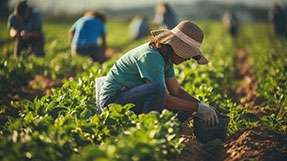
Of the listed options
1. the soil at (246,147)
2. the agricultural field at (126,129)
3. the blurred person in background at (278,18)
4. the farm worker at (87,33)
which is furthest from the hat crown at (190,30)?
the blurred person in background at (278,18)

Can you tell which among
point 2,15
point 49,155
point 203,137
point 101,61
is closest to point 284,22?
point 101,61

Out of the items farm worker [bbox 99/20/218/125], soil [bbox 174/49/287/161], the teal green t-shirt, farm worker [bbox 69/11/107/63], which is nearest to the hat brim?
farm worker [bbox 99/20/218/125]

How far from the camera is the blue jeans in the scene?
353 centimetres

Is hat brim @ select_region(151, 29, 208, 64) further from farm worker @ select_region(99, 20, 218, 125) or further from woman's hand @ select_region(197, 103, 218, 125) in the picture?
woman's hand @ select_region(197, 103, 218, 125)

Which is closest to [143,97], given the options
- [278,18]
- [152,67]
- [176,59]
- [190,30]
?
[152,67]

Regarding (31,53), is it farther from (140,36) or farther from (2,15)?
(2,15)

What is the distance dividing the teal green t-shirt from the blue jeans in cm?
6

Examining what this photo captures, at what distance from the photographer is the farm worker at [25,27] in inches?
274

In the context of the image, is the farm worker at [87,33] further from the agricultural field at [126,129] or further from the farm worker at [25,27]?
the agricultural field at [126,129]

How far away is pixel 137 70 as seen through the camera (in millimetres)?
3682

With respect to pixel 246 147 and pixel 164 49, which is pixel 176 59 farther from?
pixel 246 147

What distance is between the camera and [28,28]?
281 inches

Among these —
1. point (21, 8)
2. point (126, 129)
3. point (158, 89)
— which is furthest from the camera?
point (21, 8)

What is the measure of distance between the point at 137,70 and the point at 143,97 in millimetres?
255
